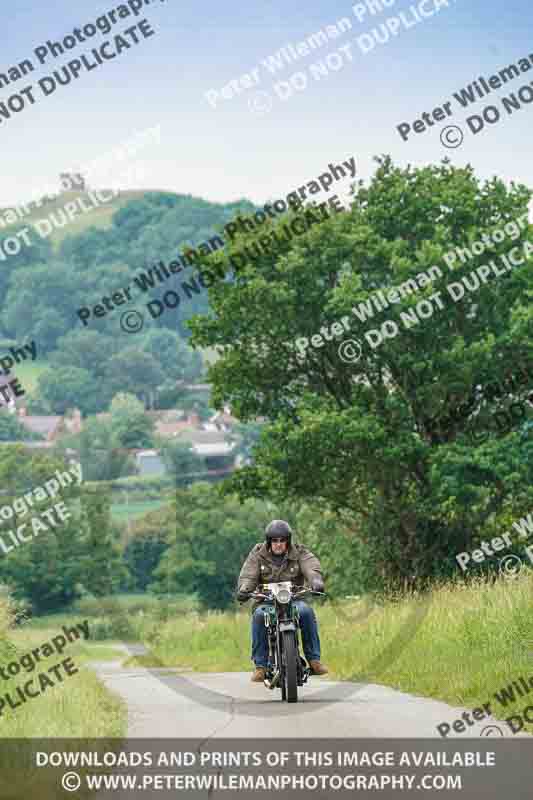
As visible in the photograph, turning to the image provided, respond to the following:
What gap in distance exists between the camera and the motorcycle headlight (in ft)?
43.2

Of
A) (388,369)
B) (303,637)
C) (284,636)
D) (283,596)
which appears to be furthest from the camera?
(388,369)

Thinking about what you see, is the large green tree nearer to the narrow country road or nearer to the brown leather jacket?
the narrow country road

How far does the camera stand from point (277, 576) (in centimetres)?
1356

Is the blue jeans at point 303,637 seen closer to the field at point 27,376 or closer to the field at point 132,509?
the field at point 132,509

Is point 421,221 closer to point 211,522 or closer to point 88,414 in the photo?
point 211,522

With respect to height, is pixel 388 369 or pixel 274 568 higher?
pixel 388 369

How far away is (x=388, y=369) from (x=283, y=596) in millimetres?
23943

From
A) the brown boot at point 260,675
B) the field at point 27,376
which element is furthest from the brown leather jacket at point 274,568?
the field at point 27,376

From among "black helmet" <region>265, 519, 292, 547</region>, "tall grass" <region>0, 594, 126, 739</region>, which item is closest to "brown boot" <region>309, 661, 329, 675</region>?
"black helmet" <region>265, 519, 292, 547</region>

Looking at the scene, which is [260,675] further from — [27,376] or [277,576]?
[27,376]

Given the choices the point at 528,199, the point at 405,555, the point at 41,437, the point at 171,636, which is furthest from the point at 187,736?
the point at 41,437

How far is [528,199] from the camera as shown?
3791 cm

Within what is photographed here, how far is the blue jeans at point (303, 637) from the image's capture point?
13.6 metres

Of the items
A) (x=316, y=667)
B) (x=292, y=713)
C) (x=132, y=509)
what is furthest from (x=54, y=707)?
(x=132, y=509)
